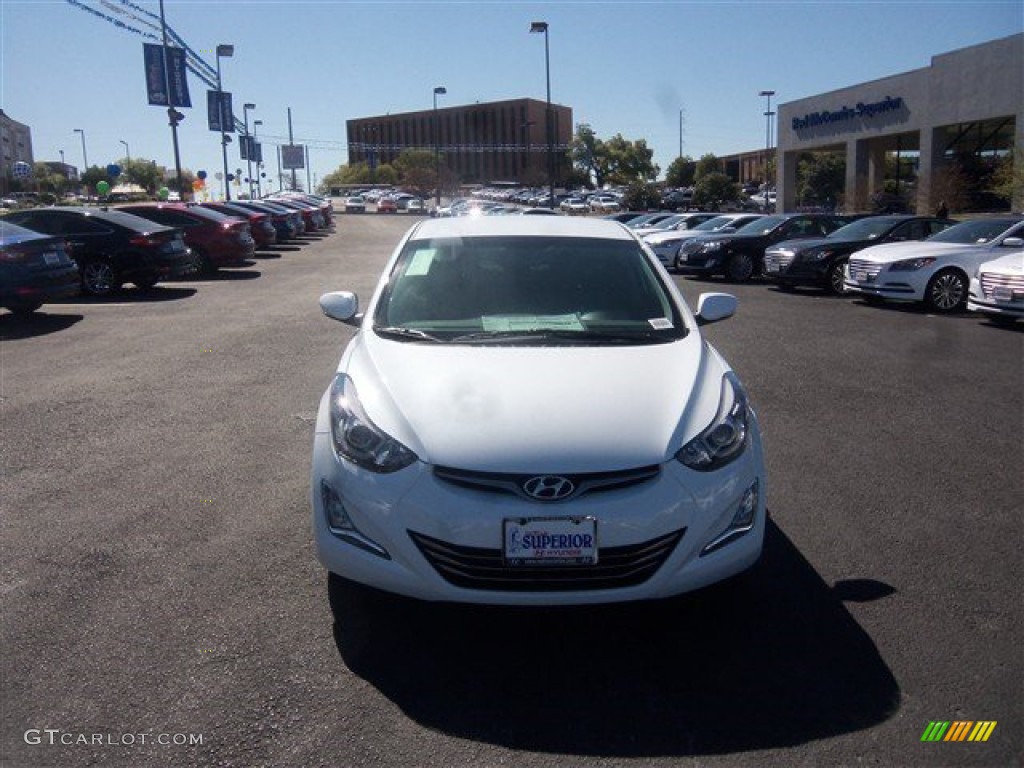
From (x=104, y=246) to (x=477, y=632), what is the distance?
14.2 meters

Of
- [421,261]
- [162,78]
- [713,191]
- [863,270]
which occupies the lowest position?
[863,270]

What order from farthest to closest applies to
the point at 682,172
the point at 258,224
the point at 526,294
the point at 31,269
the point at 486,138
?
the point at 486,138 → the point at 682,172 → the point at 258,224 → the point at 31,269 → the point at 526,294

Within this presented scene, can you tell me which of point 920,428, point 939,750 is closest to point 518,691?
point 939,750

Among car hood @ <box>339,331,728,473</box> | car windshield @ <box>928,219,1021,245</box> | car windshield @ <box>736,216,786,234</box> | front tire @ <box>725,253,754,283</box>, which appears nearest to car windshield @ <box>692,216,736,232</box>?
car windshield @ <box>736,216,786,234</box>

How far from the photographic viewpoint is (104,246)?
1562 cm

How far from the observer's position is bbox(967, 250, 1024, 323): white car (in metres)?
11.5

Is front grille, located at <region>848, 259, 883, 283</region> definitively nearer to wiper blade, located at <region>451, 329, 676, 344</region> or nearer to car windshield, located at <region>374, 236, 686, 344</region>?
car windshield, located at <region>374, 236, 686, 344</region>

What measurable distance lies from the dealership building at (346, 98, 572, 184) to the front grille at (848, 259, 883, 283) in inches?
4058

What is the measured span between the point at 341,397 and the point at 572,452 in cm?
109

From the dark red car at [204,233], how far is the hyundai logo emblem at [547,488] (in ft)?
60.3

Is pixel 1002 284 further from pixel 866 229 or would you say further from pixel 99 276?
pixel 99 276

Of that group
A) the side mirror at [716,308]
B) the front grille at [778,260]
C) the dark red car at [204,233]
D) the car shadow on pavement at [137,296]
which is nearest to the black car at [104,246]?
the car shadow on pavement at [137,296]

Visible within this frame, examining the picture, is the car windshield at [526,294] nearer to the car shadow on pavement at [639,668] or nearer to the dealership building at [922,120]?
the car shadow on pavement at [639,668]

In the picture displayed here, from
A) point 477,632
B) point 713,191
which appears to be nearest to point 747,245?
point 477,632
